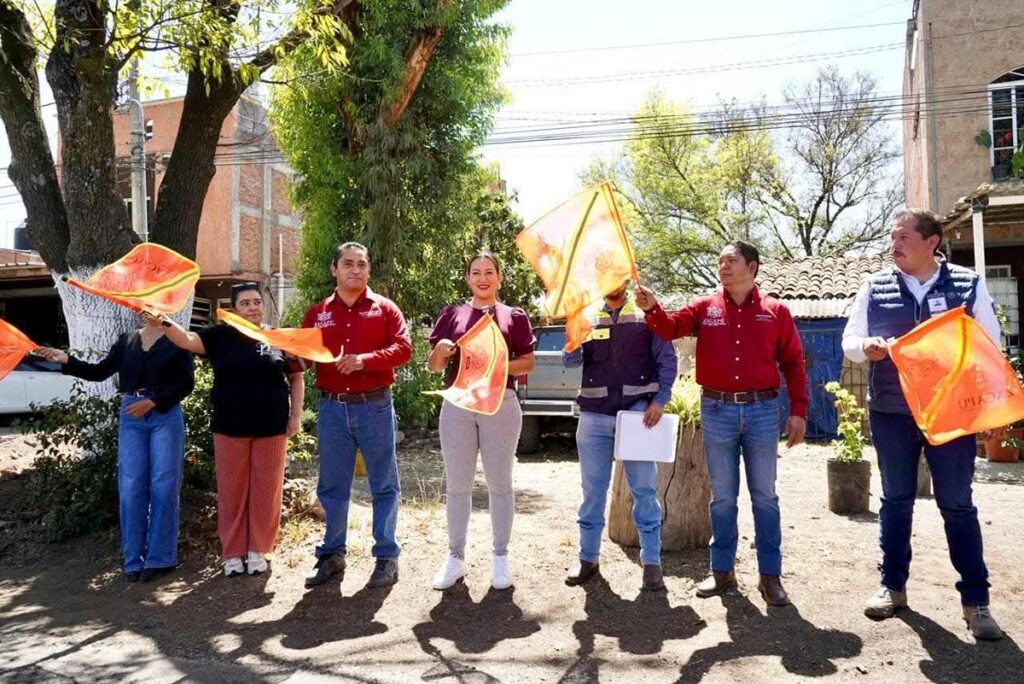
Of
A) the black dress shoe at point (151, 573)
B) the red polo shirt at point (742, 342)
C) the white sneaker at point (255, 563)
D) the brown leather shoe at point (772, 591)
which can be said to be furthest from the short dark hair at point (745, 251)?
the black dress shoe at point (151, 573)

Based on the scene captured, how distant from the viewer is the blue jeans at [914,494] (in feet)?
13.5

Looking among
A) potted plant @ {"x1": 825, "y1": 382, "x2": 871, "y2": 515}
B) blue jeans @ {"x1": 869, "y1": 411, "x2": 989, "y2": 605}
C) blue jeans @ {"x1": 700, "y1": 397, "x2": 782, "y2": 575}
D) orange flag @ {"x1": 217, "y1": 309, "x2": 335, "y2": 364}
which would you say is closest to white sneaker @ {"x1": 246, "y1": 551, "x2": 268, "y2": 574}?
orange flag @ {"x1": 217, "y1": 309, "x2": 335, "y2": 364}

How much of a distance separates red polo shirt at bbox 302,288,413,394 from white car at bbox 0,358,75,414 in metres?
12.0

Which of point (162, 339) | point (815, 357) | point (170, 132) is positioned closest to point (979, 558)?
point (162, 339)

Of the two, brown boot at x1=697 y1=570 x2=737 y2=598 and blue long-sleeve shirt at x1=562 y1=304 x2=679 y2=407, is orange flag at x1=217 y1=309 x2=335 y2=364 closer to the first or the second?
blue long-sleeve shirt at x1=562 y1=304 x2=679 y2=407

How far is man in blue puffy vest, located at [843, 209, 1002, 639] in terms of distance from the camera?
13.5 feet

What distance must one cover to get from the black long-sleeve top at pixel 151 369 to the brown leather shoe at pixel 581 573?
2770 mm

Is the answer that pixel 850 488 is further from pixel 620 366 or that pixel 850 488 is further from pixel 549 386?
pixel 549 386

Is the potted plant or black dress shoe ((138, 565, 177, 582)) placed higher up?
the potted plant

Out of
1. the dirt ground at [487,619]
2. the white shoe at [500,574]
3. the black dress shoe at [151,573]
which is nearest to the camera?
the dirt ground at [487,619]

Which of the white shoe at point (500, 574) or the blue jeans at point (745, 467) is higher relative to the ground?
the blue jeans at point (745, 467)

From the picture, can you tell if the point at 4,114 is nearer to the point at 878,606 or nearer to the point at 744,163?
the point at 878,606

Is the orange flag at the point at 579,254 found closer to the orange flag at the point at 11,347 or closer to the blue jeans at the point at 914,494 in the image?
the blue jeans at the point at 914,494

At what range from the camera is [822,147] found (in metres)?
30.0
